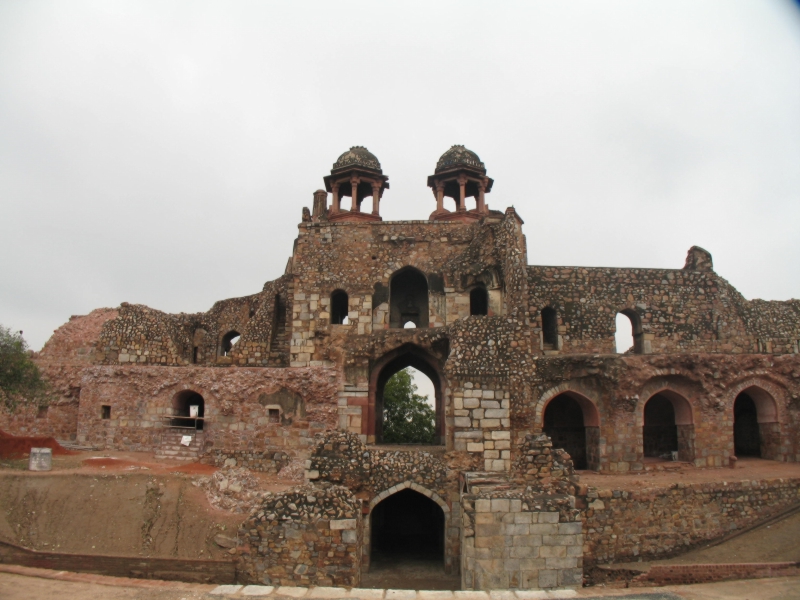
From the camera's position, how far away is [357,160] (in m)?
20.5

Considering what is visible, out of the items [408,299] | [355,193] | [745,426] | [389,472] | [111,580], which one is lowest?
[111,580]

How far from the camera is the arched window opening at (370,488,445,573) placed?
15.0m

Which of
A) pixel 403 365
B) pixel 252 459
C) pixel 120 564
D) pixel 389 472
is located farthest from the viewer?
pixel 403 365

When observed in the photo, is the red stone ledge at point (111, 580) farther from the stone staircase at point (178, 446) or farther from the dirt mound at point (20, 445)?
the dirt mound at point (20, 445)

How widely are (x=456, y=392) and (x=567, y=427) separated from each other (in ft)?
22.4

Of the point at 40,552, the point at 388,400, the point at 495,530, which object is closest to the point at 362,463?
the point at 495,530

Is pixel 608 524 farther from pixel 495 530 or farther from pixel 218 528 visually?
pixel 218 528

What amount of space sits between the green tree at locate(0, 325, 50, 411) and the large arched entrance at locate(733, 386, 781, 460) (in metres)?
21.0

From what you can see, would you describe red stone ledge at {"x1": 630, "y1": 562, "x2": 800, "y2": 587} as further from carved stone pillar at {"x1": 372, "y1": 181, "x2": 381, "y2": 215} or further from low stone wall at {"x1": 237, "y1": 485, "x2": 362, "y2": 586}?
carved stone pillar at {"x1": 372, "y1": 181, "x2": 381, "y2": 215}

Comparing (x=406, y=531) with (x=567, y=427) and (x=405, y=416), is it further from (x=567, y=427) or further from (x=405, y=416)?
(x=405, y=416)

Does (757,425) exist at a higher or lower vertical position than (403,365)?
lower

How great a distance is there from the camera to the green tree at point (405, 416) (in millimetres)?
32781

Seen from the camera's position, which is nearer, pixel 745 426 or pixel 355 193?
pixel 745 426

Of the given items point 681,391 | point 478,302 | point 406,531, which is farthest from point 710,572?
point 478,302
